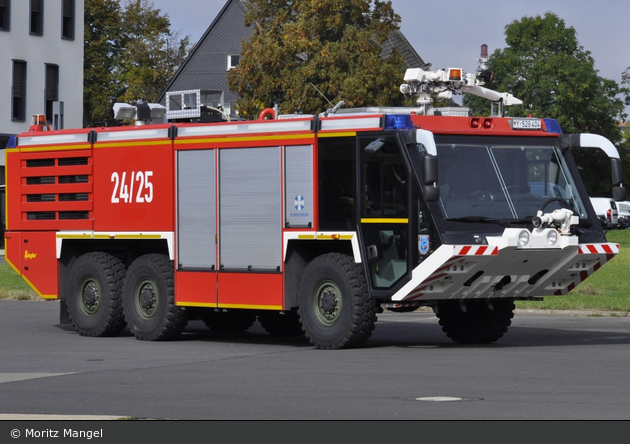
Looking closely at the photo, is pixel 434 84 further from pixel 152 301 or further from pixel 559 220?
pixel 152 301

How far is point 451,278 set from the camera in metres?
14.3

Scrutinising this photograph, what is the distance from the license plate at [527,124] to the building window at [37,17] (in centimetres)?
3808

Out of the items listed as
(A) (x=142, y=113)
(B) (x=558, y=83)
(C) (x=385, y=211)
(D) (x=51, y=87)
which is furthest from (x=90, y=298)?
(B) (x=558, y=83)

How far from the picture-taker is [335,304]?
48.5 ft

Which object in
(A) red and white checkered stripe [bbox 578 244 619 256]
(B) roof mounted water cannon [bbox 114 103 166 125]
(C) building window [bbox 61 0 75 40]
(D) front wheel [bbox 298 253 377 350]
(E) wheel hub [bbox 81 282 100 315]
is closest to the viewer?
(D) front wheel [bbox 298 253 377 350]

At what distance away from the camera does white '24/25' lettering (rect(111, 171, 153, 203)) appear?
A: 16938 mm

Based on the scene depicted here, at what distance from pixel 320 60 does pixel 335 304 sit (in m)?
36.0

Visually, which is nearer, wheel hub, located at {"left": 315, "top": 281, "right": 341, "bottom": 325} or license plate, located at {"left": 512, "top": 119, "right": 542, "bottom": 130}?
wheel hub, located at {"left": 315, "top": 281, "right": 341, "bottom": 325}

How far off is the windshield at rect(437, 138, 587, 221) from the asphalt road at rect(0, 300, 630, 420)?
1643 mm

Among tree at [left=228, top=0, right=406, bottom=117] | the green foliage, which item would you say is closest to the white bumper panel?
the green foliage

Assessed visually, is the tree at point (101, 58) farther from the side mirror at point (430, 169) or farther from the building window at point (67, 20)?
the side mirror at point (430, 169)

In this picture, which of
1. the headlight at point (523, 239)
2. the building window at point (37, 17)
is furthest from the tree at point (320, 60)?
the headlight at point (523, 239)

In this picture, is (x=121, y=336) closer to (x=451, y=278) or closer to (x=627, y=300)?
(x=451, y=278)

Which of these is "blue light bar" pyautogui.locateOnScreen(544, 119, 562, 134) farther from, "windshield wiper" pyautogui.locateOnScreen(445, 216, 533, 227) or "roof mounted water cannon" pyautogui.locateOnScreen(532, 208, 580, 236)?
"windshield wiper" pyautogui.locateOnScreen(445, 216, 533, 227)
